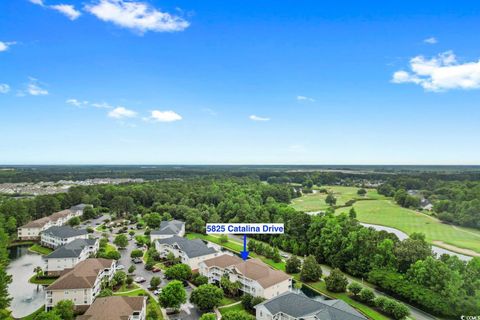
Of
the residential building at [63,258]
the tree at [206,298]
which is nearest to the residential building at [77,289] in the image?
the residential building at [63,258]

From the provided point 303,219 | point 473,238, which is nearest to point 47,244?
point 303,219

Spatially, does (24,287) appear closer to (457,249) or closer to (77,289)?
(77,289)

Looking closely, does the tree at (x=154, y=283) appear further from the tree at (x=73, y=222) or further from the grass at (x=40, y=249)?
the tree at (x=73, y=222)

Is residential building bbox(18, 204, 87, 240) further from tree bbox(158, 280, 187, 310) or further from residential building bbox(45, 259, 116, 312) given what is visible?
tree bbox(158, 280, 187, 310)

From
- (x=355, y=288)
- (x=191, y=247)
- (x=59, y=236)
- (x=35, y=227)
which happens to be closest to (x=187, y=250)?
(x=191, y=247)

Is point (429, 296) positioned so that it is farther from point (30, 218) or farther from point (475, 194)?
point (30, 218)

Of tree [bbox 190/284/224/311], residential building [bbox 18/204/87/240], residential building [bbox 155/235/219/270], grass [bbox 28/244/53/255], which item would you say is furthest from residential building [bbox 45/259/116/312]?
residential building [bbox 18/204/87/240]
